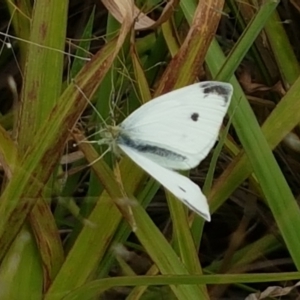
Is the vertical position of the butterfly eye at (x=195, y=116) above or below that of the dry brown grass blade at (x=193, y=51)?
below

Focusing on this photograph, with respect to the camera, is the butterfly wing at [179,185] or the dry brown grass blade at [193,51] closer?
the butterfly wing at [179,185]

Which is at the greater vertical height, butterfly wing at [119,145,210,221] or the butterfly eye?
the butterfly eye

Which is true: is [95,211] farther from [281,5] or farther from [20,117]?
[281,5]

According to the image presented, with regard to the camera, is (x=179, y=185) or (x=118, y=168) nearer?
(x=179, y=185)

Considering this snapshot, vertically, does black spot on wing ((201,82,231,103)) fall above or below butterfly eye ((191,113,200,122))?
above

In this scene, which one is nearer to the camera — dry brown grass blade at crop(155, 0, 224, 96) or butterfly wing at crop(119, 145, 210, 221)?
butterfly wing at crop(119, 145, 210, 221)
